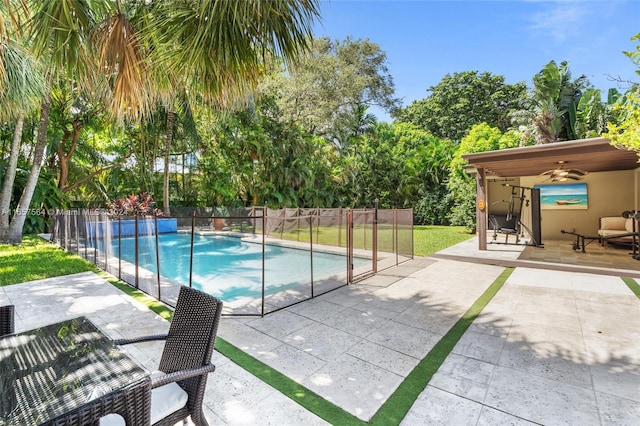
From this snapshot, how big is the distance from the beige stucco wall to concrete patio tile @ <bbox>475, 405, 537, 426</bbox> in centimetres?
1165

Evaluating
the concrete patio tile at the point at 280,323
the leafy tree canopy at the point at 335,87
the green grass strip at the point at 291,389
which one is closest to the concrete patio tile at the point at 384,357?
the green grass strip at the point at 291,389

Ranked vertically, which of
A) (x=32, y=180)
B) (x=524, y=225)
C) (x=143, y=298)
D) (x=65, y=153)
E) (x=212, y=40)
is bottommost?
(x=143, y=298)

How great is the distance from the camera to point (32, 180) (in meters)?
9.47

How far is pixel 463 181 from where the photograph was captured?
16094 mm

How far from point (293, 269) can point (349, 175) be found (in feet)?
45.4

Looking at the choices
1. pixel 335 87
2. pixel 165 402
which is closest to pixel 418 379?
pixel 165 402

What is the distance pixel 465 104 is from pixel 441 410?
2926 cm

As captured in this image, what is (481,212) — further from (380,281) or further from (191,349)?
(191,349)

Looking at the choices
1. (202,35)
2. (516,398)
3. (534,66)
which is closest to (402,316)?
(516,398)

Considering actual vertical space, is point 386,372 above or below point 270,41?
below

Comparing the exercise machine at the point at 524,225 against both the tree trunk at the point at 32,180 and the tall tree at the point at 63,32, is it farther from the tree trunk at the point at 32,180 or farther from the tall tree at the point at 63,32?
the tree trunk at the point at 32,180

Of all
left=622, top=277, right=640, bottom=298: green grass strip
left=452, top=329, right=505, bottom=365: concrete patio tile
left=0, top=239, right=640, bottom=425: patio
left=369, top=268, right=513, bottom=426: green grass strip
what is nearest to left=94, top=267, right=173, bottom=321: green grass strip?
left=0, top=239, right=640, bottom=425: patio

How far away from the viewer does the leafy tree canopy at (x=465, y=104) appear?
84.5ft

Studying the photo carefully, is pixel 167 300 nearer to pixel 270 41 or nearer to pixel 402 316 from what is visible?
pixel 402 316
